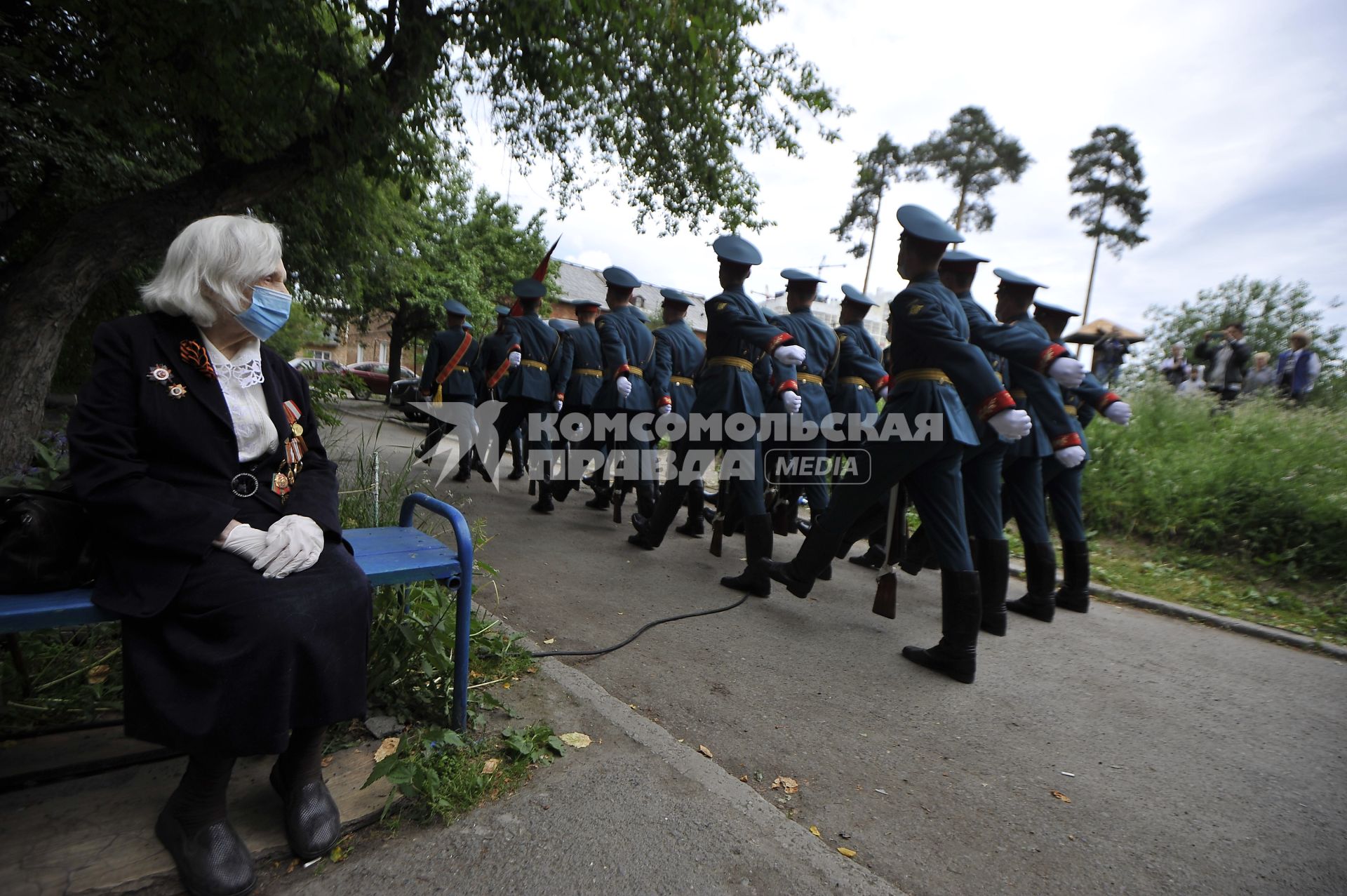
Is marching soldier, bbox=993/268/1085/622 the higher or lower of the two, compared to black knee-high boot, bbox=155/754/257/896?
higher

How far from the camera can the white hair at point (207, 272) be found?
2.05 meters

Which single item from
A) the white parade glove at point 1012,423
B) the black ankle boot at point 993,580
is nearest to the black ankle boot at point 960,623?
the black ankle boot at point 993,580

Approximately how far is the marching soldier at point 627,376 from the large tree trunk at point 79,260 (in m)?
2.94

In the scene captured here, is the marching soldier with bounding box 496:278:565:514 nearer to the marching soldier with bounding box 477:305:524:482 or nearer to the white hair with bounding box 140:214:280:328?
the marching soldier with bounding box 477:305:524:482

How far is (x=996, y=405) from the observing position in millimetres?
3748

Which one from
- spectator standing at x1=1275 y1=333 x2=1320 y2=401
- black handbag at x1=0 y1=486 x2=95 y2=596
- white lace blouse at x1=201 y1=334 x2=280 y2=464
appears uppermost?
spectator standing at x1=1275 y1=333 x2=1320 y2=401

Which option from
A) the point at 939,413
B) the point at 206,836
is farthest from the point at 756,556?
the point at 206,836

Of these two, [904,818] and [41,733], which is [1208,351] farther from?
[41,733]

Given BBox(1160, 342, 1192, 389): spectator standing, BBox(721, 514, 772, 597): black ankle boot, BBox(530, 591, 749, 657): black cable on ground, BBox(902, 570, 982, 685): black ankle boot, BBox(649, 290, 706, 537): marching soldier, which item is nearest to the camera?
BBox(530, 591, 749, 657): black cable on ground

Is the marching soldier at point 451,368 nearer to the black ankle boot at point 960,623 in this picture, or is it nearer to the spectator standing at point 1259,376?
the black ankle boot at point 960,623

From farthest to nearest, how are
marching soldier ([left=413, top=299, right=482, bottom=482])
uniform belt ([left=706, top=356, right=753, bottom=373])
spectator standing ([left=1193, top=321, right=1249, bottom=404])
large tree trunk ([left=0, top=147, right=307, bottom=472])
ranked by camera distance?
spectator standing ([left=1193, top=321, right=1249, bottom=404])
marching soldier ([left=413, top=299, right=482, bottom=482])
uniform belt ([left=706, top=356, right=753, bottom=373])
large tree trunk ([left=0, top=147, right=307, bottom=472])

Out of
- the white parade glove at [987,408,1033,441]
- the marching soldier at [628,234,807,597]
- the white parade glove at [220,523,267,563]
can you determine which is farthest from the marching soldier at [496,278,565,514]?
the white parade glove at [220,523,267,563]

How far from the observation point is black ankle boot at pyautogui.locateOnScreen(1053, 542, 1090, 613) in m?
5.35

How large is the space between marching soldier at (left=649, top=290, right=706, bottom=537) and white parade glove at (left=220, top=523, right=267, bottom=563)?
16.2 feet
